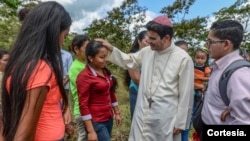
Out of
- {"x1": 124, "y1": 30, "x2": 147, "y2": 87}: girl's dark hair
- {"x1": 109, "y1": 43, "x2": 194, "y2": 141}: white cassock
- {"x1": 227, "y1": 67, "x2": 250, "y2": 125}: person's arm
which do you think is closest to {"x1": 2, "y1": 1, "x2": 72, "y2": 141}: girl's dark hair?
{"x1": 227, "y1": 67, "x2": 250, "y2": 125}: person's arm

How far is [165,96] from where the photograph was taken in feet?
10.7

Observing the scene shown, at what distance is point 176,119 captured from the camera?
3262 mm

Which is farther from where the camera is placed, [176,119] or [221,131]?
[176,119]

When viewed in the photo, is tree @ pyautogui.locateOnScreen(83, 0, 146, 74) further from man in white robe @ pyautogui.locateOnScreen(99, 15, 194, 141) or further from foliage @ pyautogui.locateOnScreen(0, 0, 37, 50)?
man in white robe @ pyautogui.locateOnScreen(99, 15, 194, 141)

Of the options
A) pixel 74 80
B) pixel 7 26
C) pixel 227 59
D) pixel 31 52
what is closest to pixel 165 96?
pixel 227 59

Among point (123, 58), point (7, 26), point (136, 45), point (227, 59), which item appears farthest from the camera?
point (7, 26)

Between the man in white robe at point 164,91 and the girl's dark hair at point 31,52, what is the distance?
1.60 metres

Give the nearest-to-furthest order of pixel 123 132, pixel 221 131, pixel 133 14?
pixel 221 131 < pixel 123 132 < pixel 133 14

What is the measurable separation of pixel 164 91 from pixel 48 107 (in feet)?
5.30

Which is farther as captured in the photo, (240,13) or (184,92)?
(240,13)

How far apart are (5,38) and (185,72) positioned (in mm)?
4573

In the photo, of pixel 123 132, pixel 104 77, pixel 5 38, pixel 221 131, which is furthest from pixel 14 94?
pixel 5 38

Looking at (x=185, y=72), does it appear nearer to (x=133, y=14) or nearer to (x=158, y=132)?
(x=158, y=132)

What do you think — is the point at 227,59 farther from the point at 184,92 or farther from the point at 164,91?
the point at 164,91
